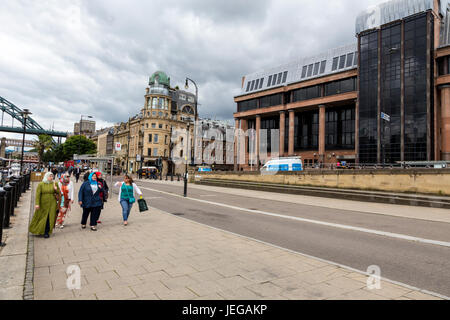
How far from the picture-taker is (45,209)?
7312 mm

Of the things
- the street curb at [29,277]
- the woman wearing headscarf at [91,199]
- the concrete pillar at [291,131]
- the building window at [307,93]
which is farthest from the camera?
the concrete pillar at [291,131]

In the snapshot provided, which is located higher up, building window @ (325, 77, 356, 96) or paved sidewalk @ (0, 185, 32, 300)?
building window @ (325, 77, 356, 96)

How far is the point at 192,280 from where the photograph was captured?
4301mm

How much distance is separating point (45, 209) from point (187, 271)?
5002mm

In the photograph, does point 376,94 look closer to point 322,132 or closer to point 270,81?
point 322,132

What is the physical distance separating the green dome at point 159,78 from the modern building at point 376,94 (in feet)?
115

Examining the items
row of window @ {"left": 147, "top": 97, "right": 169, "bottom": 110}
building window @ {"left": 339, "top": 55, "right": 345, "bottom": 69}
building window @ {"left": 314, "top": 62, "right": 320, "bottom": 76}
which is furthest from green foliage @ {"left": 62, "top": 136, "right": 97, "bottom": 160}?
building window @ {"left": 339, "top": 55, "right": 345, "bottom": 69}

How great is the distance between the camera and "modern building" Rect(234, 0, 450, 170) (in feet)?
113

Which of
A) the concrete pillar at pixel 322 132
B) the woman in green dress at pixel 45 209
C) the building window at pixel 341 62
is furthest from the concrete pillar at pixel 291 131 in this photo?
the woman in green dress at pixel 45 209

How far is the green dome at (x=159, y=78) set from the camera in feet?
253

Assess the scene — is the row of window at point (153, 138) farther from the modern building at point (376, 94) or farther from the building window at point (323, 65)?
the building window at point (323, 65)

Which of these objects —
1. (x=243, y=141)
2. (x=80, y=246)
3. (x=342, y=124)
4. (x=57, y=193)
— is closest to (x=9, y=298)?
(x=80, y=246)

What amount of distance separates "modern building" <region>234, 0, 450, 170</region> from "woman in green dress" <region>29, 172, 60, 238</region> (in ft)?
90.0

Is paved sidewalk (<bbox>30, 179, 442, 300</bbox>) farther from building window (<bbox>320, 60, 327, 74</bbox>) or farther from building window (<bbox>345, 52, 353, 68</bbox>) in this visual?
building window (<bbox>320, 60, 327, 74</bbox>)
